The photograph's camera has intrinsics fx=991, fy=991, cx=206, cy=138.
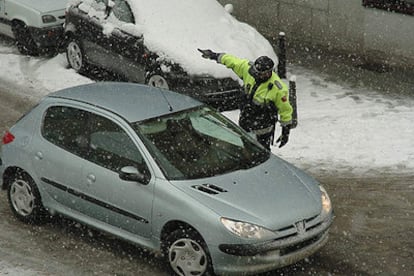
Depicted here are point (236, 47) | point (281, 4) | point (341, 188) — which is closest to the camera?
point (341, 188)

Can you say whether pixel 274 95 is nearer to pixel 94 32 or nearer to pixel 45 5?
pixel 94 32

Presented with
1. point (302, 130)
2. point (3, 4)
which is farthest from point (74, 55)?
point (302, 130)

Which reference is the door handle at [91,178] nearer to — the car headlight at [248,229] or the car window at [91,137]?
the car window at [91,137]

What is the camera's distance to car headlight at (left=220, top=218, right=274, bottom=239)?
8.98 metres

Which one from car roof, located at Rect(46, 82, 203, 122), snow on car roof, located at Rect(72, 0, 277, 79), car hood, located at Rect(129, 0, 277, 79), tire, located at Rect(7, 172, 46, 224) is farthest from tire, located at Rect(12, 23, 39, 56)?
tire, located at Rect(7, 172, 46, 224)

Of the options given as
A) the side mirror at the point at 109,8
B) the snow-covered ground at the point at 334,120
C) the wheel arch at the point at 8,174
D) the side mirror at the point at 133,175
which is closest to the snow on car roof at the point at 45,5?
the snow-covered ground at the point at 334,120

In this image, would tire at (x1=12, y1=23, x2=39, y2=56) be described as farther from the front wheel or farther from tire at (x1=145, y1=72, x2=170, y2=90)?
tire at (x1=145, y1=72, x2=170, y2=90)

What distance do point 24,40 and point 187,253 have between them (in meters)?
9.60

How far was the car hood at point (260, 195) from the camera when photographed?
9.10 metres

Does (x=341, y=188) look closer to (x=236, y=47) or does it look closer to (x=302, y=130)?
(x=302, y=130)

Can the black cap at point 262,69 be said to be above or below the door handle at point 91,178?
above

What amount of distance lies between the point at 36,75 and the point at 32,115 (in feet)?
20.6

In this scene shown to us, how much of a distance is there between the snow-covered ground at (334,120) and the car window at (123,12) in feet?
3.99

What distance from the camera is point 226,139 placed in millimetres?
10352
